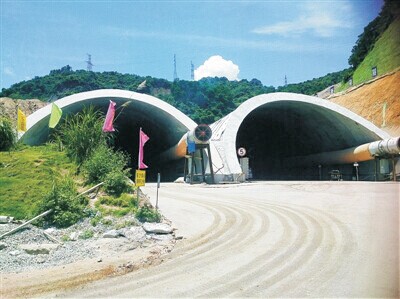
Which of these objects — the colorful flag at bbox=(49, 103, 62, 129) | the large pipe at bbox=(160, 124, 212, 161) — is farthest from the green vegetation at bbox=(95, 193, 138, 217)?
the large pipe at bbox=(160, 124, 212, 161)

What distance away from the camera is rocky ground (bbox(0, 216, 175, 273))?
8.78 meters

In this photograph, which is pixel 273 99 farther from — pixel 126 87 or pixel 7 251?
pixel 126 87

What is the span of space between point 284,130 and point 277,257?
1461 inches

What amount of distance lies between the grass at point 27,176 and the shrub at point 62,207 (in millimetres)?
522

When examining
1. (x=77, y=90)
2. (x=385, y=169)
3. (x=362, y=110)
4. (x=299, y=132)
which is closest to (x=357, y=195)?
(x=385, y=169)

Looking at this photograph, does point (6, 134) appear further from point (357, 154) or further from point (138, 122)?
point (357, 154)

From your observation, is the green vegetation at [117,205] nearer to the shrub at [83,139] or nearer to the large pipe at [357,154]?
the shrub at [83,139]

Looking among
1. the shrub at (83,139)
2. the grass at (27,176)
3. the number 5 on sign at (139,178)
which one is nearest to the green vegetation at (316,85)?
the shrub at (83,139)

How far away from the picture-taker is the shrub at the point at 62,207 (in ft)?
38.1

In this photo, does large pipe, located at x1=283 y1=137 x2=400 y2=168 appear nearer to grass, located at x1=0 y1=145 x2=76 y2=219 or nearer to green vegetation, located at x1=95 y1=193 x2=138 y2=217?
green vegetation, located at x1=95 y1=193 x2=138 y2=217

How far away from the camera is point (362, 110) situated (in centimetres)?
5203

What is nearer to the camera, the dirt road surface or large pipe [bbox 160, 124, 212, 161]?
the dirt road surface

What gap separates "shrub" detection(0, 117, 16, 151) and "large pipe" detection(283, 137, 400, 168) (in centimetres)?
2586

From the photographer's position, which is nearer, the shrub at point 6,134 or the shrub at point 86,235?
the shrub at point 86,235
